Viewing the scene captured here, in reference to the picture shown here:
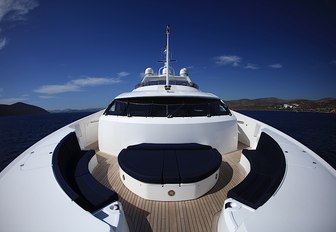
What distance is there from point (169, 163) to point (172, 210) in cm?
70

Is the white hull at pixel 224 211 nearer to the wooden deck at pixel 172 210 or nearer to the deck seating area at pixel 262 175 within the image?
the deck seating area at pixel 262 175

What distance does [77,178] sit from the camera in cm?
266

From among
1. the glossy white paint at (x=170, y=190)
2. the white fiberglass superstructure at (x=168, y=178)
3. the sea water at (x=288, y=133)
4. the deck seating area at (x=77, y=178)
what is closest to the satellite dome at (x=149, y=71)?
the white fiberglass superstructure at (x=168, y=178)

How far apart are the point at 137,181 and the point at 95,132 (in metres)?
3.55

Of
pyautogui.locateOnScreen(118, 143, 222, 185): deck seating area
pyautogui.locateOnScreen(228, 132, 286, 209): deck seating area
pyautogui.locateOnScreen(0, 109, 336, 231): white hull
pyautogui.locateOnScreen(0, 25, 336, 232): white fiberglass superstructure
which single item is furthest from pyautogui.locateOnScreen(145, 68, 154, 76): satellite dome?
pyautogui.locateOnScreen(0, 109, 336, 231): white hull

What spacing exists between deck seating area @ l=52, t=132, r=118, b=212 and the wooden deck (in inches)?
21.3

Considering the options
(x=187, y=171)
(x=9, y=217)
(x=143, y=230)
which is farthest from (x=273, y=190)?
(x=9, y=217)

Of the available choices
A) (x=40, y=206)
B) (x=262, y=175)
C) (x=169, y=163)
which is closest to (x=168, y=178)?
(x=169, y=163)

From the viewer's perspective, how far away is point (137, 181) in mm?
2752

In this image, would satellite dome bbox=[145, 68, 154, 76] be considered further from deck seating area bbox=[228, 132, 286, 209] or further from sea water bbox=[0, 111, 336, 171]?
sea water bbox=[0, 111, 336, 171]

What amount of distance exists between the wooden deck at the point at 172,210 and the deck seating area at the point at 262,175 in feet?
1.85

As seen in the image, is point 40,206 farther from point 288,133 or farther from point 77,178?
point 288,133

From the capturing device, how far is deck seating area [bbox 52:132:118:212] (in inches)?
75.2

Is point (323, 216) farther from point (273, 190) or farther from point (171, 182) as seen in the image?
point (171, 182)
